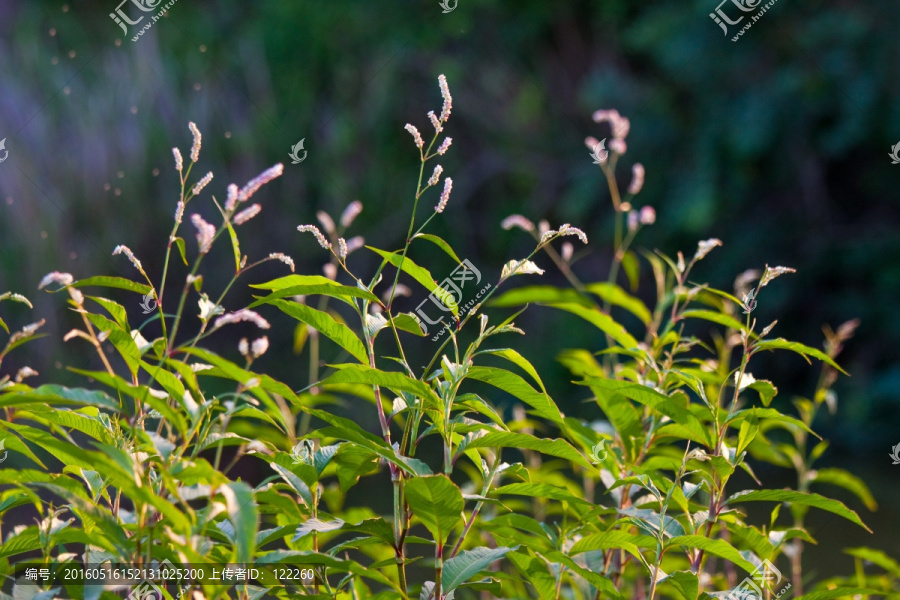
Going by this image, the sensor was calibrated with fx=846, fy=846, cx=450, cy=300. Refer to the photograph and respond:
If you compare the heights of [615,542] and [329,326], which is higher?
[329,326]

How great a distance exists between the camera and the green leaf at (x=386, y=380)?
741 millimetres

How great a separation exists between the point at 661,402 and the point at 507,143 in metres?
5.60

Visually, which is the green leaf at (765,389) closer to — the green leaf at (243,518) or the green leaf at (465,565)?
the green leaf at (465,565)

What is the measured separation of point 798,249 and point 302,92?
156 inches

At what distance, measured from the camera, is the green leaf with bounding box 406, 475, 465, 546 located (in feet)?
2.41

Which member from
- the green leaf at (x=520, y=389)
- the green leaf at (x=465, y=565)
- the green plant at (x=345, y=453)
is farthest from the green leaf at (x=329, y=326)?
the green leaf at (x=465, y=565)

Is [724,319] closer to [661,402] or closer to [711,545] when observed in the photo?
[661,402]

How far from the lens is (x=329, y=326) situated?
839 mm

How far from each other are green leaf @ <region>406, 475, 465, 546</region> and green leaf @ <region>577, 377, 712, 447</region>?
0.65ft

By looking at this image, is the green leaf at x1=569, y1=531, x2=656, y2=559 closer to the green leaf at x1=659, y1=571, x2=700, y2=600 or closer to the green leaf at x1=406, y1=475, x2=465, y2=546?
the green leaf at x1=659, y1=571, x2=700, y2=600

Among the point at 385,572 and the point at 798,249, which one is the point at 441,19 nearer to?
the point at 798,249

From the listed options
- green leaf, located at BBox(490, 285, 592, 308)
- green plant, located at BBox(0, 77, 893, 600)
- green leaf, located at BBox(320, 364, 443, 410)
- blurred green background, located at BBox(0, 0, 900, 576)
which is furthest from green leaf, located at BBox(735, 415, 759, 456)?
blurred green background, located at BBox(0, 0, 900, 576)

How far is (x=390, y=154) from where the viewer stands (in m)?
6.63

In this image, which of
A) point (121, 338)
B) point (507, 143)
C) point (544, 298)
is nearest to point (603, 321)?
point (544, 298)
